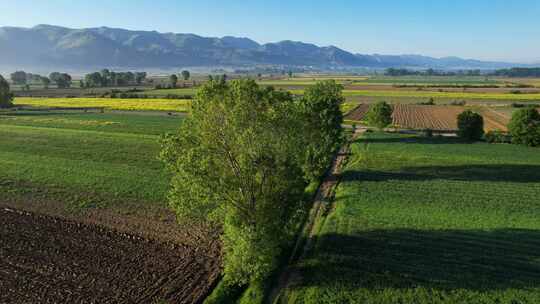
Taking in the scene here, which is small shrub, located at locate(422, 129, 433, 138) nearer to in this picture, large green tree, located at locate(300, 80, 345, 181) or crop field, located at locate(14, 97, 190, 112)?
large green tree, located at locate(300, 80, 345, 181)

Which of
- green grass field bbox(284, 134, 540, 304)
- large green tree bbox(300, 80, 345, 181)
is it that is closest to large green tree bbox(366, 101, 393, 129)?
green grass field bbox(284, 134, 540, 304)

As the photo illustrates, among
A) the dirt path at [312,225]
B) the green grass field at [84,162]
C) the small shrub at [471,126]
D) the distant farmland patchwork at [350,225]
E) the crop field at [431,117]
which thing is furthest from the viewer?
the crop field at [431,117]

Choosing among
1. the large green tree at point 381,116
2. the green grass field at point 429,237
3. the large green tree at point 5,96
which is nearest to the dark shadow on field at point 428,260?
the green grass field at point 429,237

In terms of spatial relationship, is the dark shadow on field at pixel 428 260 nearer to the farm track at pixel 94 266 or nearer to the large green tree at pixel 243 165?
the large green tree at pixel 243 165

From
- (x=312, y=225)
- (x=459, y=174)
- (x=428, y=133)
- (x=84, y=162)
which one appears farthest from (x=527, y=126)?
(x=84, y=162)

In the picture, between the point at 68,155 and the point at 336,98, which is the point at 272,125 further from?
the point at 68,155

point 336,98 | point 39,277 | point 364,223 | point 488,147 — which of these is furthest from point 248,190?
point 488,147
